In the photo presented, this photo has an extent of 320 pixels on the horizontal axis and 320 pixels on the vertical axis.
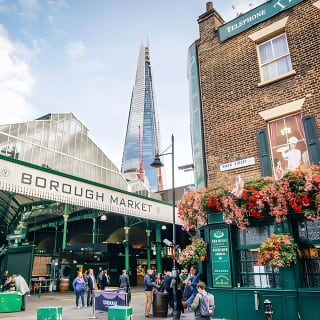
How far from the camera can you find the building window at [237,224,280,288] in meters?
9.47

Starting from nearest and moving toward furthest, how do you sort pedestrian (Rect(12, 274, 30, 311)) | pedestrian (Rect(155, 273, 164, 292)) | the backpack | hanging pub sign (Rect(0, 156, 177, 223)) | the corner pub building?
the backpack → the corner pub building → pedestrian (Rect(155, 273, 164, 292)) → hanging pub sign (Rect(0, 156, 177, 223)) → pedestrian (Rect(12, 274, 30, 311))

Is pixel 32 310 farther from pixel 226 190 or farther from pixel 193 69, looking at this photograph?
pixel 193 69

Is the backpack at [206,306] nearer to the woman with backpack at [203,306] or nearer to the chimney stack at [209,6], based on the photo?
the woman with backpack at [203,306]

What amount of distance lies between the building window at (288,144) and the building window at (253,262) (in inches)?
79.2

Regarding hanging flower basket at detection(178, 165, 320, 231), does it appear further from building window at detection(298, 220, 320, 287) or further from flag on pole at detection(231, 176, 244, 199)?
building window at detection(298, 220, 320, 287)

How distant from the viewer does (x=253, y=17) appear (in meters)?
11.9

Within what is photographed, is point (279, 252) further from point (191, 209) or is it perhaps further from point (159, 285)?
point (159, 285)

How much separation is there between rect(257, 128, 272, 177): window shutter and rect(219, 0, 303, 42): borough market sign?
434 cm

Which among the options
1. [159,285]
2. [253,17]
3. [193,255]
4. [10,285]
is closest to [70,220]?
[10,285]

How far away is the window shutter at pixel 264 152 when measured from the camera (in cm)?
1017

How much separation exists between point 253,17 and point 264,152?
535 cm

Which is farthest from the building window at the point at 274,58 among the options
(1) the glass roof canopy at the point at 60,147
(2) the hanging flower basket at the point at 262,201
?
(1) the glass roof canopy at the point at 60,147

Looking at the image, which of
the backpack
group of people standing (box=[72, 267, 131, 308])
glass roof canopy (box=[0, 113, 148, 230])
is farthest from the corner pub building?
glass roof canopy (box=[0, 113, 148, 230])

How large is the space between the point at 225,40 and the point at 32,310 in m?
14.1
